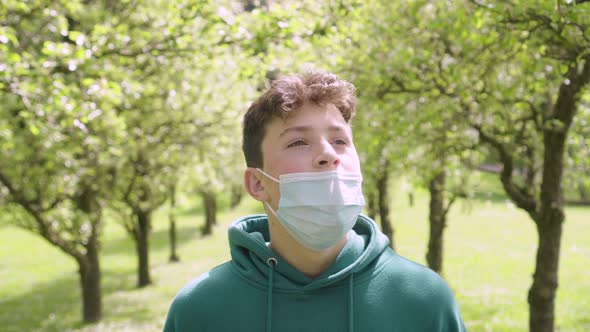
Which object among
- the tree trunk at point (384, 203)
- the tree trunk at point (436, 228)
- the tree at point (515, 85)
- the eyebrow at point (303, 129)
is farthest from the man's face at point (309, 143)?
the tree trunk at point (384, 203)

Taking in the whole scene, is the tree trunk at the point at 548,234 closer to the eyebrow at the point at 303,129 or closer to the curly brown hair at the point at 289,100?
the curly brown hair at the point at 289,100

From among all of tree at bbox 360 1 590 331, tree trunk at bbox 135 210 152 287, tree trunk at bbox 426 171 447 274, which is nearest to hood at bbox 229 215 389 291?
tree at bbox 360 1 590 331

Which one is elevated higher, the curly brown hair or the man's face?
the curly brown hair

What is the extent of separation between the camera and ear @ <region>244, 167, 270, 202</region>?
10.3 feet

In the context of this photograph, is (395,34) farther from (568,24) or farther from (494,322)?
(494,322)

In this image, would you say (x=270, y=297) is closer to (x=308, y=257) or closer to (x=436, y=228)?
(x=308, y=257)

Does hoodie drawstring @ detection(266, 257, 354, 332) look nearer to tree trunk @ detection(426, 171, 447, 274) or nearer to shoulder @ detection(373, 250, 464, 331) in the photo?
shoulder @ detection(373, 250, 464, 331)

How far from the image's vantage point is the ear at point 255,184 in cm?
313

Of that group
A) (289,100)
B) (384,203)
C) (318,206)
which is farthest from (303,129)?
(384,203)

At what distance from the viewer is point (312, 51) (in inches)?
506

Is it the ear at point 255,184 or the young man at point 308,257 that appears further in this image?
the ear at point 255,184

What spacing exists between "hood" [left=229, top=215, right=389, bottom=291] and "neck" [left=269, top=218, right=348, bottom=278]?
54 millimetres

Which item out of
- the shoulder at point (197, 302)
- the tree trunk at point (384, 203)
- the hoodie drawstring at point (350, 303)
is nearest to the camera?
the hoodie drawstring at point (350, 303)

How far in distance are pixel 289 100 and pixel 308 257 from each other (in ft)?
2.76
